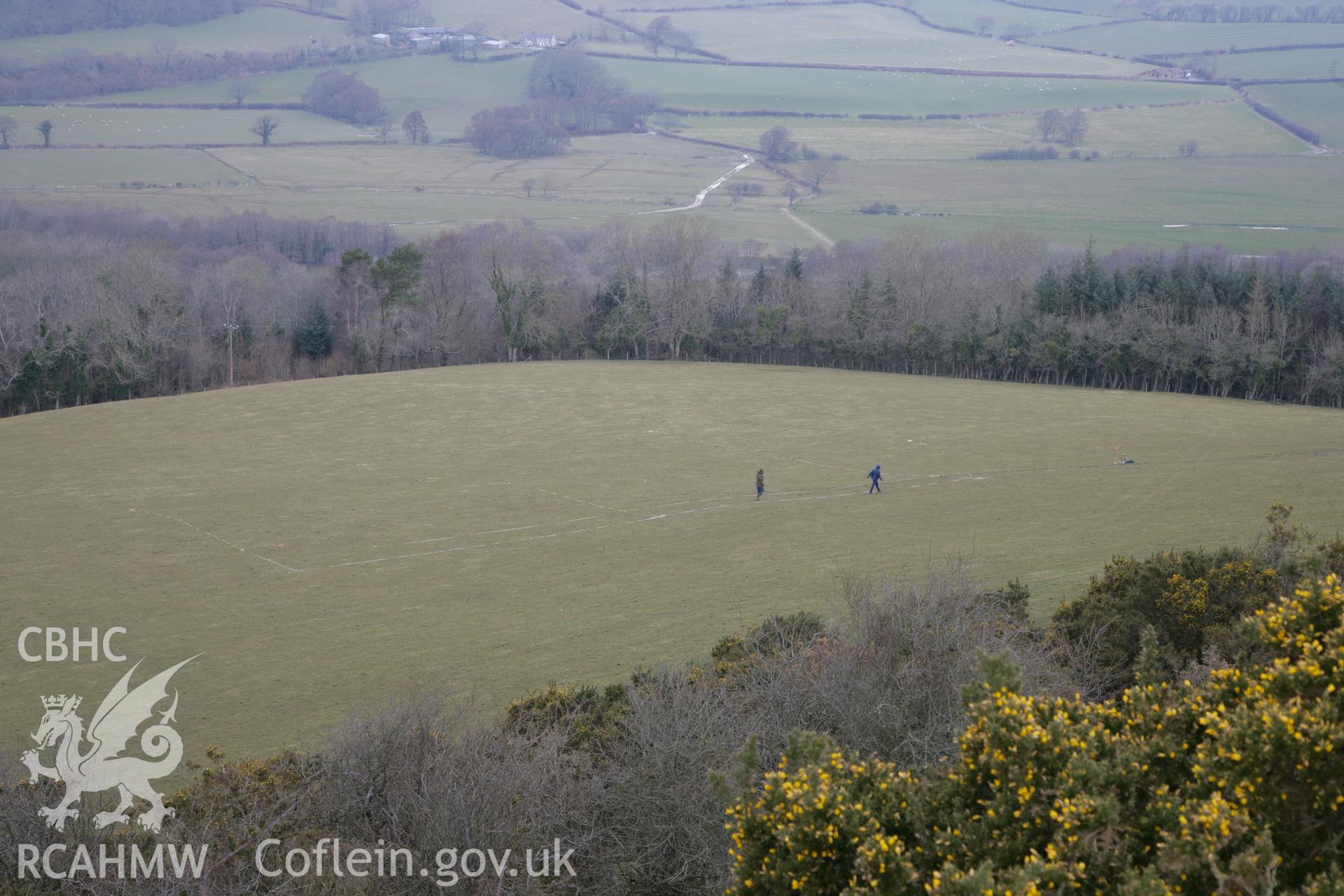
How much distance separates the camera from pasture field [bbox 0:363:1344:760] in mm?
27812

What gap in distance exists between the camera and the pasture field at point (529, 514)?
91.2ft

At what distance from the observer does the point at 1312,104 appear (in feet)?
523

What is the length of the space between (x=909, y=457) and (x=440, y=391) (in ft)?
106

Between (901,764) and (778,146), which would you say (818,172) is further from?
(901,764)

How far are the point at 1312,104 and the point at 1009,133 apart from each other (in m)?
44.7

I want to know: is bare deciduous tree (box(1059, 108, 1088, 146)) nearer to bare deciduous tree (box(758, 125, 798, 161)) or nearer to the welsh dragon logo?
bare deciduous tree (box(758, 125, 798, 161))

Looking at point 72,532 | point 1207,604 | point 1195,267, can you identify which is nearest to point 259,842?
point 1207,604

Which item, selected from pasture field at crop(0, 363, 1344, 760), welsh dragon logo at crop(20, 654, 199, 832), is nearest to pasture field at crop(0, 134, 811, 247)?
pasture field at crop(0, 363, 1344, 760)

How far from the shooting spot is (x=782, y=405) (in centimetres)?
6359

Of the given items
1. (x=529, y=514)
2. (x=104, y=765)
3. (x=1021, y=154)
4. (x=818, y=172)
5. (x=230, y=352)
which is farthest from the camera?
(x=1021, y=154)

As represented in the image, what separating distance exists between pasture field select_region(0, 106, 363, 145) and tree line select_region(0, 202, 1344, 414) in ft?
245

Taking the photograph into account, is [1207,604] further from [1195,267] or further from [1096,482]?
[1195,267]

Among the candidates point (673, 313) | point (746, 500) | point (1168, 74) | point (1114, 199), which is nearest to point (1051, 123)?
point (1114, 199)

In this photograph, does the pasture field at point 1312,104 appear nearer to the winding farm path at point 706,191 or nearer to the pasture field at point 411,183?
the pasture field at point 411,183
